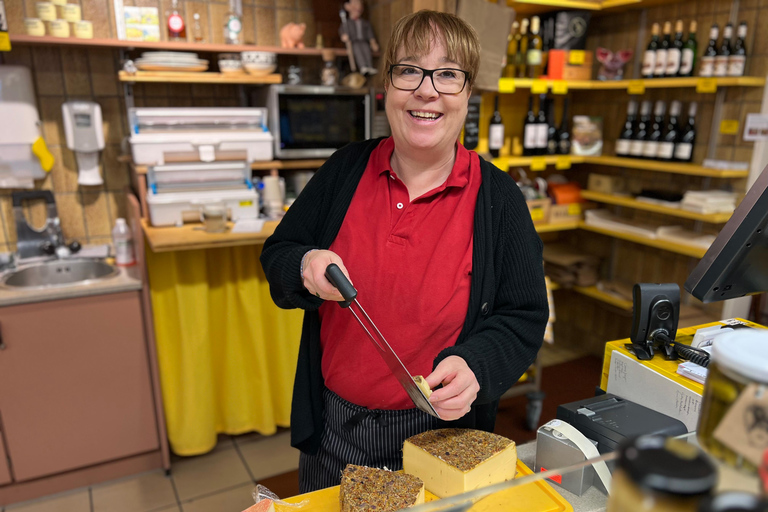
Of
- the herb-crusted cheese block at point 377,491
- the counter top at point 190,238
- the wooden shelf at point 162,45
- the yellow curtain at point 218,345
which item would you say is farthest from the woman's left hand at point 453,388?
the wooden shelf at point 162,45

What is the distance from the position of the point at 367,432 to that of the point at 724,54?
2.81m

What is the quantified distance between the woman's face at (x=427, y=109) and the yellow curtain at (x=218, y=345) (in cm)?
162

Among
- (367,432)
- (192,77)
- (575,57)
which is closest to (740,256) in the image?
(367,432)

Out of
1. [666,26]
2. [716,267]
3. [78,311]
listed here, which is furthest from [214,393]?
[666,26]


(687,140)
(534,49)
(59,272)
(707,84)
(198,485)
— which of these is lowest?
(198,485)

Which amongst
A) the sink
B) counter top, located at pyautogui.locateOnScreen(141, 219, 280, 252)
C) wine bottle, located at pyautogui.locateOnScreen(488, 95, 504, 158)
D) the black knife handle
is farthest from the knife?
wine bottle, located at pyautogui.locateOnScreen(488, 95, 504, 158)

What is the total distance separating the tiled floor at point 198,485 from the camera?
2430 mm

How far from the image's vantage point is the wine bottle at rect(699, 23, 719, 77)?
286 cm

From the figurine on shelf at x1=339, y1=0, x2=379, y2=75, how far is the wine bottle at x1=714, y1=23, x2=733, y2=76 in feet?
5.85

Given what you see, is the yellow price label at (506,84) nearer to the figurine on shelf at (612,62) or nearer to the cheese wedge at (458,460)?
the figurine on shelf at (612,62)

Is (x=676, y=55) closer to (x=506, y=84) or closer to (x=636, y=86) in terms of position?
(x=636, y=86)

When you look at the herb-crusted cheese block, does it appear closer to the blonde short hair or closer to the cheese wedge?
the cheese wedge

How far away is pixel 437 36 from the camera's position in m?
1.22

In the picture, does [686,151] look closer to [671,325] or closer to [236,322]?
[671,325]
